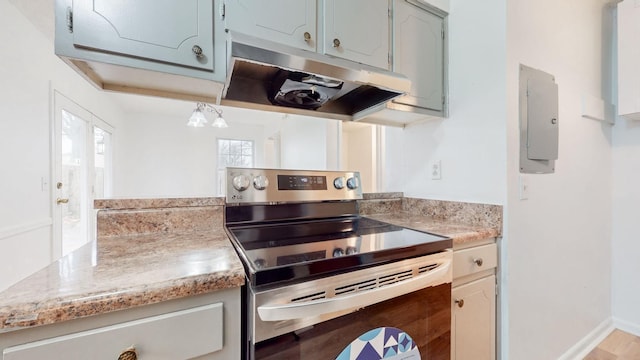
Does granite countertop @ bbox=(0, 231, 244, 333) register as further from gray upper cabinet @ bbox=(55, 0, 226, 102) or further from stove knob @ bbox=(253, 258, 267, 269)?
gray upper cabinet @ bbox=(55, 0, 226, 102)

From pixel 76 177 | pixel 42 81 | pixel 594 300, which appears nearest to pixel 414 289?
pixel 594 300

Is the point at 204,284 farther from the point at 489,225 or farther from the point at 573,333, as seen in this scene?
the point at 573,333

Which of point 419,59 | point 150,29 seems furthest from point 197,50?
point 419,59

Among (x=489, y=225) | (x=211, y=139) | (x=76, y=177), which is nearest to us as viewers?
(x=489, y=225)

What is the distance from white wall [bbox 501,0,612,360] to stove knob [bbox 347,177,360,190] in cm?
75

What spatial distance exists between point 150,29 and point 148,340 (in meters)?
0.94

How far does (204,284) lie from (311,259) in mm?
296

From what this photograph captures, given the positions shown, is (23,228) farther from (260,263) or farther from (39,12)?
(260,263)

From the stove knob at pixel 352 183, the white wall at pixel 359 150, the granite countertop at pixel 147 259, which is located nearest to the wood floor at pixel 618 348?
the granite countertop at pixel 147 259

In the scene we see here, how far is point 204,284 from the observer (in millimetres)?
635

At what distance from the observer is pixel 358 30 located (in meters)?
1.26

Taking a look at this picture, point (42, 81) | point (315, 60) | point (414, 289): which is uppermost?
point (42, 81)

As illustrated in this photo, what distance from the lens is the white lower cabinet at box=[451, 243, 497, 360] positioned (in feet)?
3.77

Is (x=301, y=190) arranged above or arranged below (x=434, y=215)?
above
